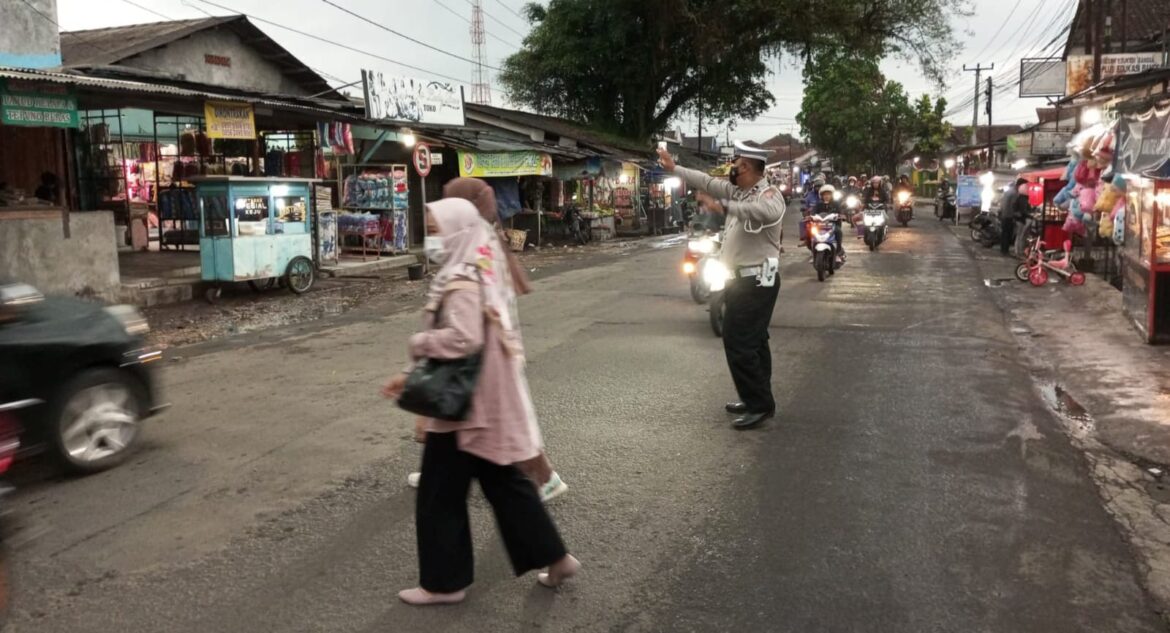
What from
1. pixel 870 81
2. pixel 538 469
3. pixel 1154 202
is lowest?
Answer: pixel 538 469

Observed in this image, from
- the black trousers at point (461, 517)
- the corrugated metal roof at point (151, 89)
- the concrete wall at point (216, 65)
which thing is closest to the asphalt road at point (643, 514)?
the black trousers at point (461, 517)

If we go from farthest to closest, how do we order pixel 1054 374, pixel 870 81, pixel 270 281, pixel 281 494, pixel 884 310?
pixel 870 81 < pixel 270 281 < pixel 884 310 < pixel 1054 374 < pixel 281 494

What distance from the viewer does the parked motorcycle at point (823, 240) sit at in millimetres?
14711

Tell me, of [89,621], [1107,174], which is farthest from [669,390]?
[1107,174]

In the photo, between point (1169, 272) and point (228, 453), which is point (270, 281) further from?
point (1169, 272)

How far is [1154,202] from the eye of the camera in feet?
29.9

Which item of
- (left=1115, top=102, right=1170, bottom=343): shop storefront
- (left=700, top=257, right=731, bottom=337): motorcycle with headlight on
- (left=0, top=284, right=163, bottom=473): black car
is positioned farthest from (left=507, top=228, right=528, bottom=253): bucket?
(left=0, top=284, right=163, bottom=473): black car

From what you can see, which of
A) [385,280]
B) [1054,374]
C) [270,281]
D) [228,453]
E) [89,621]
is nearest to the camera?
[89,621]

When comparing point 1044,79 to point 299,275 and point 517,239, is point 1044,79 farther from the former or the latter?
point 299,275

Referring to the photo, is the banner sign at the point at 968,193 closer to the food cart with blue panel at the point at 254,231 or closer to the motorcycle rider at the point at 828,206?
the motorcycle rider at the point at 828,206

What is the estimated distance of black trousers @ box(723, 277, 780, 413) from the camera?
236 inches

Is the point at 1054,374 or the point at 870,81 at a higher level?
the point at 870,81

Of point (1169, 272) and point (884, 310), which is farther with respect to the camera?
point (884, 310)

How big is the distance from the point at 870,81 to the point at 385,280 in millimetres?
51636
